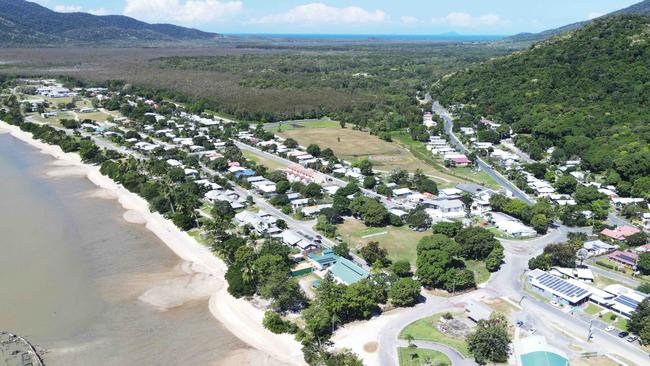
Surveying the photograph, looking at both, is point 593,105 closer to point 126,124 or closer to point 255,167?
point 255,167

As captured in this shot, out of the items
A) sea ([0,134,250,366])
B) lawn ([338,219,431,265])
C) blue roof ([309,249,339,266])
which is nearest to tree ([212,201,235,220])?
sea ([0,134,250,366])

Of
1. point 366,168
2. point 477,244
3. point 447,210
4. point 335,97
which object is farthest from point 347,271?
point 335,97

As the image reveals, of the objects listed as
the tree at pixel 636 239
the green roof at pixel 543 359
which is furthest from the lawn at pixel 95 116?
the green roof at pixel 543 359

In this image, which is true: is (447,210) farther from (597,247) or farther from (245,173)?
(245,173)

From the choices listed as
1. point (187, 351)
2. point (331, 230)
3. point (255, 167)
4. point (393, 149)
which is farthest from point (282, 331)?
point (393, 149)

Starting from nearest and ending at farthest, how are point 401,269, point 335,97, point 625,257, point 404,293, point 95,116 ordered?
1. point 404,293
2. point 401,269
3. point 625,257
4. point 95,116
5. point 335,97

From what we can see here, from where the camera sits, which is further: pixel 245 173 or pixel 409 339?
pixel 245 173

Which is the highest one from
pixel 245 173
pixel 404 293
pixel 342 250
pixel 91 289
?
pixel 404 293
